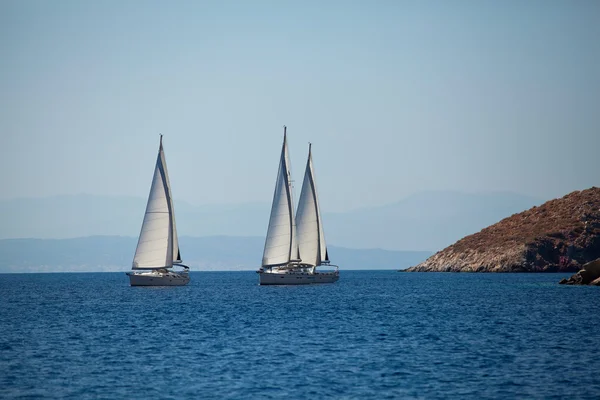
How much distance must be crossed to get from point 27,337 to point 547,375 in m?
30.4

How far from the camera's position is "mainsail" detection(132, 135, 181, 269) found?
91.6m

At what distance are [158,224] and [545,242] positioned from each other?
337ft

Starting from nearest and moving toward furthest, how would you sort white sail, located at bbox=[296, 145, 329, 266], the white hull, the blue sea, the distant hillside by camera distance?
1. the blue sea
2. the white hull
3. white sail, located at bbox=[296, 145, 329, 266]
4. the distant hillside

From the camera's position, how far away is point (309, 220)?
100312mm

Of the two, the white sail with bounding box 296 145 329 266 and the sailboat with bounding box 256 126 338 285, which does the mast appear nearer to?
the sailboat with bounding box 256 126 338 285

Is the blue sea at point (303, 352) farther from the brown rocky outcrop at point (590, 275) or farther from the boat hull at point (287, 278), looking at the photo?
the brown rocky outcrop at point (590, 275)

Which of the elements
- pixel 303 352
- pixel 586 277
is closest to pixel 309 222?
pixel 586 277

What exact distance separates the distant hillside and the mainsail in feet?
321

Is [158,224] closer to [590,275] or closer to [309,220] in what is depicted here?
[309,220]

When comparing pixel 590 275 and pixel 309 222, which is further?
pixel 590 275

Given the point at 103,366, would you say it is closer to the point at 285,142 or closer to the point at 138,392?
the point at 138,392

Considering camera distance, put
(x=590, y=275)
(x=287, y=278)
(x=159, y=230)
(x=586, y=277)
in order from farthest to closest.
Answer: (x=586, y=277), (x=590, y=275), (x=287, y=278), (x=159, y=230)

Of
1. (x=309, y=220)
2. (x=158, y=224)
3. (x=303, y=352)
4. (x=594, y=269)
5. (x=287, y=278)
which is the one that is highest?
(x=309, y=220)

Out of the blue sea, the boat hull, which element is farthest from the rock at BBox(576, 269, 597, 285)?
the boat hull
